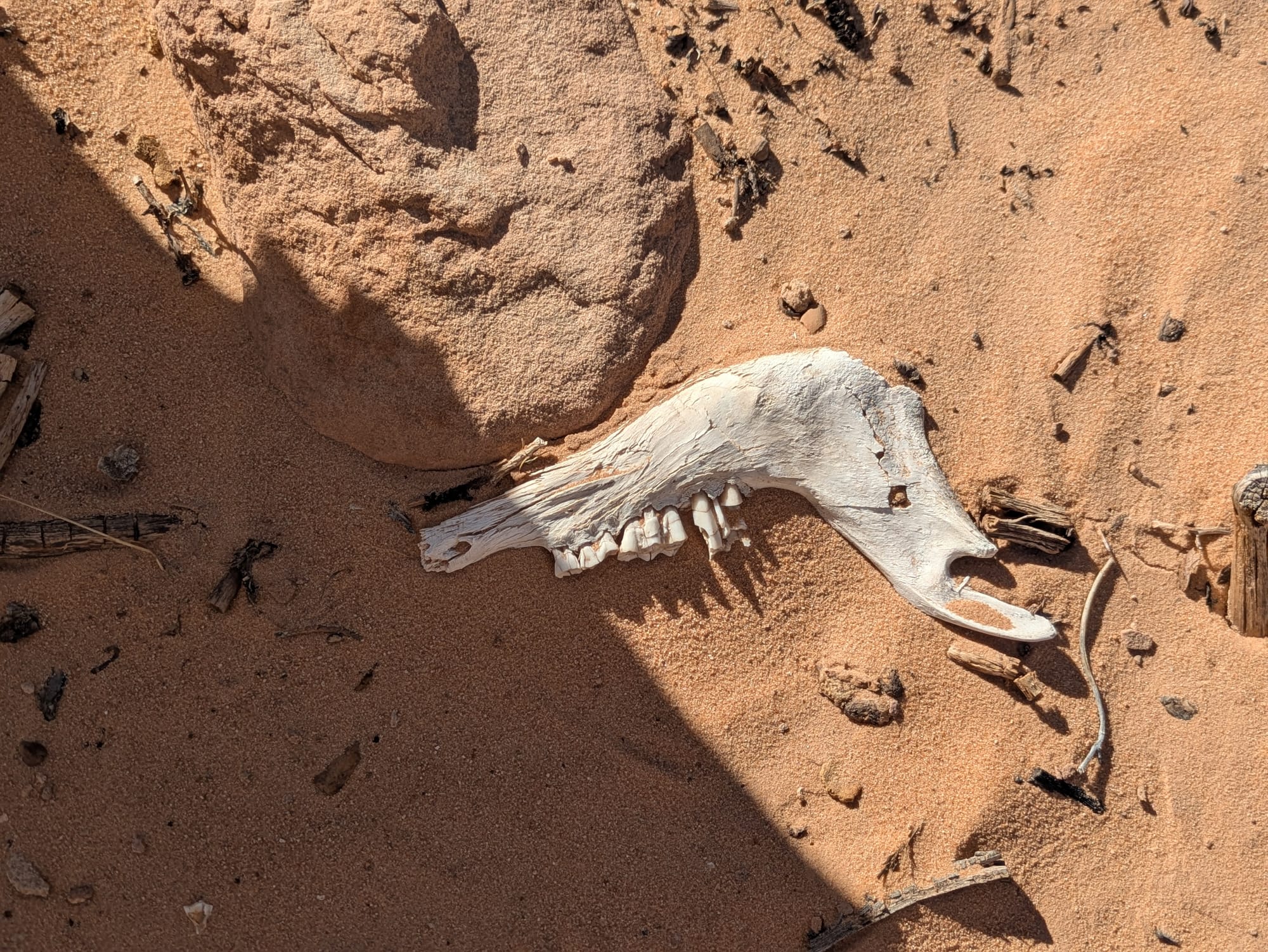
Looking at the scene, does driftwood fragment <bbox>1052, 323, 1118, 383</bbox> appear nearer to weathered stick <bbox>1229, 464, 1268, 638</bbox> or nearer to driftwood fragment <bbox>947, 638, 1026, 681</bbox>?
weathered stick <bbox>1229, 464, 1268, 638</bbox>

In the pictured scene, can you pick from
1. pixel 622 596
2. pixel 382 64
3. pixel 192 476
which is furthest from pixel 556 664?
pixel 382 64

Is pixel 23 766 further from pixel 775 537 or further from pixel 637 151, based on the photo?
pixel 637 151

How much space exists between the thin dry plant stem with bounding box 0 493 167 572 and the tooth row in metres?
1.20

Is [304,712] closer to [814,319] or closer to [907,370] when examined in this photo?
[814,319]

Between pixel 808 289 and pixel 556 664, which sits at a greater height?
pixel 808 289

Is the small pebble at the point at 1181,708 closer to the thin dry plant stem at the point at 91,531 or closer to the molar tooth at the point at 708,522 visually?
the molar tooth at the point at 708,522

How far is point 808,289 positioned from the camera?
2836 millimetres

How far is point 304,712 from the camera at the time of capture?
2672mm

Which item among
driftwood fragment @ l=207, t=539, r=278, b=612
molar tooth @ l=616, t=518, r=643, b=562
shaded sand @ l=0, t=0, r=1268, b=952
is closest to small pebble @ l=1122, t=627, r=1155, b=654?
shaded sand @ l=0, t=0, r=1268, b=952

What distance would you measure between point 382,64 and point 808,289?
56.3 inches

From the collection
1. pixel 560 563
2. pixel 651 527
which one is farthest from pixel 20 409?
pixel 651 527

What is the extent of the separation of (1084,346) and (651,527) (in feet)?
4.98

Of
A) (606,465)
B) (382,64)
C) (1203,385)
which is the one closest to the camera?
(382,64)

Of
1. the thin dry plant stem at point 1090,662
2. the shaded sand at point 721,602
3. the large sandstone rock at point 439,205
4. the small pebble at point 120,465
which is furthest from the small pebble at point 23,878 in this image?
the thin dry plant stem at point 1090,662
